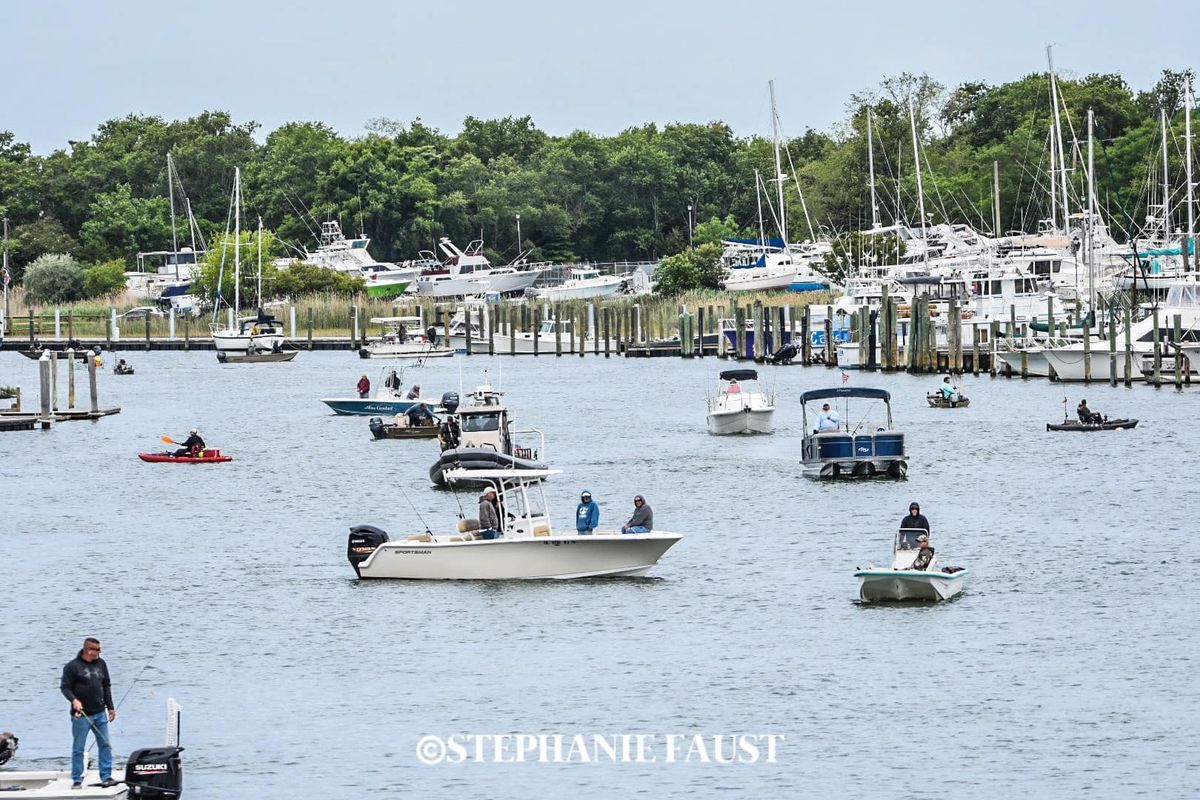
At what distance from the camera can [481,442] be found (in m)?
70.5

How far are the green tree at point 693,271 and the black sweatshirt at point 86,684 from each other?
466ft

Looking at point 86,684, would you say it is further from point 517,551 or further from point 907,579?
point 907,579

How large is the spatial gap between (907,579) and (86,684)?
68.8 ft

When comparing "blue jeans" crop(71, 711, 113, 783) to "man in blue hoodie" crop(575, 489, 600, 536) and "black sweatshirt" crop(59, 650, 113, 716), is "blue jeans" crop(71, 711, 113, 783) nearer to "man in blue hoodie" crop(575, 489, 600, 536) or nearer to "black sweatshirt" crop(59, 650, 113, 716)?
"black sweatshirt" crop(59, 650, 113, 716)

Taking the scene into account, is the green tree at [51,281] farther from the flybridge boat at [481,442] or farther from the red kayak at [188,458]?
the flybridge boat at [481,442]

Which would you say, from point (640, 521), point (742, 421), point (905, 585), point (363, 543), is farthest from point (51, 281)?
point (905, 585)

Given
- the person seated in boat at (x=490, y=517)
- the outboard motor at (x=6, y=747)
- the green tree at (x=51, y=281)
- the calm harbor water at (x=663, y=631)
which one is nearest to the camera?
the outboard motor at (x=6, y=747)

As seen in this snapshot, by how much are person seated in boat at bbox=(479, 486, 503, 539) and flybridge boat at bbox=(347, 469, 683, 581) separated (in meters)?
0.12

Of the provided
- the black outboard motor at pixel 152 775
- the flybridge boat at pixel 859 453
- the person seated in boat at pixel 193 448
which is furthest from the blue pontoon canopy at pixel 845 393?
the black outboard motor at pixel 152 775

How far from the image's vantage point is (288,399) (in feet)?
385

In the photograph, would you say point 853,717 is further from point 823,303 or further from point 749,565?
point 823,303

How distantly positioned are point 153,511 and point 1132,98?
438 feet

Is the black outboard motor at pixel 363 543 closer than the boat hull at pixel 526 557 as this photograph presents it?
No

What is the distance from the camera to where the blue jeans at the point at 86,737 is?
99.6ft
